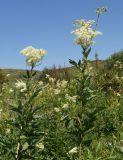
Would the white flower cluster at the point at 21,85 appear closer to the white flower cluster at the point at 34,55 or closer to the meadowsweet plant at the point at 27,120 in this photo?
the meadowsweet plant at the point at 27,120

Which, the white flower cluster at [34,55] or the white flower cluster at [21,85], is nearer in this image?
the white flower cluster at [34,55]

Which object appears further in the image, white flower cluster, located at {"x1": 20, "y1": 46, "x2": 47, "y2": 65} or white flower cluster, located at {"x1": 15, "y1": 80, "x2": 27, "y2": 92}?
white flower cluster, located at {"x1": 15, "y1": 80, "x2": 27, "y2": 92}

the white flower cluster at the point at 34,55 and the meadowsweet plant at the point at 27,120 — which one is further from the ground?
the white flower cluster at the point at 34,55

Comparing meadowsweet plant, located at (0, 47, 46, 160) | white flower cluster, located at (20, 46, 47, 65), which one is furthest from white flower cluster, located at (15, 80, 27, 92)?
white flower cluster, located at (20, 46, 47, 65)

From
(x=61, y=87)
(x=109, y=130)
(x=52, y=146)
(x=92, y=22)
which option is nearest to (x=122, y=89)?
(x=61, y=87)

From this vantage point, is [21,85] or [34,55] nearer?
[34,55]

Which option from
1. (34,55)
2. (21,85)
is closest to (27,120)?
(21,85)

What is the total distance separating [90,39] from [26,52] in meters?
0.89

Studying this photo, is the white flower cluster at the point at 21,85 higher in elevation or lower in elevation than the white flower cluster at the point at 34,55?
lower

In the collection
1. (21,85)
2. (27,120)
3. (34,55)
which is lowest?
(27,120)

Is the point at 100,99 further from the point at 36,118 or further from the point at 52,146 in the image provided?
the point at 36,118

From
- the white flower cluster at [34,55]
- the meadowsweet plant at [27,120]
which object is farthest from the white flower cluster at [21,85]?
the white flower cluster at [34,55]

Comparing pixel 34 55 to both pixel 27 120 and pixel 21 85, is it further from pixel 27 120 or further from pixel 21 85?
pixel 27 120

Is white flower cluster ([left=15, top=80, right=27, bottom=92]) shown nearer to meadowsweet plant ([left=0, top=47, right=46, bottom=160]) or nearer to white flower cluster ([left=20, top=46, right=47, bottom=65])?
meadowsweet plant ([left=0, top=47, right=46, bottom=160])
